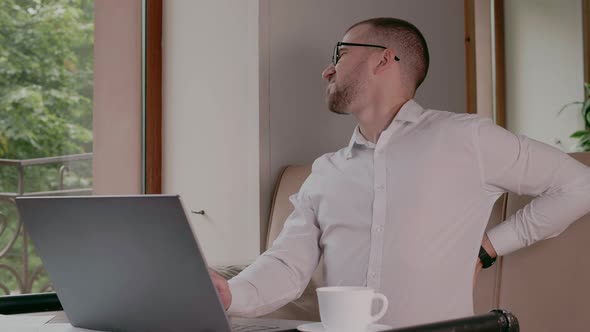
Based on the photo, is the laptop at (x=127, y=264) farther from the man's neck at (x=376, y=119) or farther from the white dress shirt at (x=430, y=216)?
the man's neck at (x=376, y=119)

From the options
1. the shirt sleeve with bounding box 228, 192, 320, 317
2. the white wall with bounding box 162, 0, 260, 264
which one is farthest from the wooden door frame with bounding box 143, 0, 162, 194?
the shirt sleeve with bounding box 228, 192, 320, 317

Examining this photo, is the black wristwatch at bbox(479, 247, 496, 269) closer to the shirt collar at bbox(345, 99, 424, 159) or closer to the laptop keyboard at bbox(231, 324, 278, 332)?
the shirt collar at bbox(345, 99, 424, 159)

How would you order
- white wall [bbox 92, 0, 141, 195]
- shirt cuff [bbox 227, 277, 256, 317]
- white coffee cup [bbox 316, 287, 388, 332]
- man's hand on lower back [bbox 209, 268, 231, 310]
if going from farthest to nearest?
white wall [bbox 92, 0, 141, 195], shirt cuff [bbox 227, 277, 256, 317], man's hand on lower back [bbox 209, 268, 231, 310], white coffee cup [bbox 316, 287, 388, 332]

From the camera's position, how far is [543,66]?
500 centimetres

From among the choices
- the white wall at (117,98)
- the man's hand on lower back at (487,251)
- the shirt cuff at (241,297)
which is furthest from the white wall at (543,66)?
the shirt cuff at (241,297)

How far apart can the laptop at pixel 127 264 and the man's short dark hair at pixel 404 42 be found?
104 cm

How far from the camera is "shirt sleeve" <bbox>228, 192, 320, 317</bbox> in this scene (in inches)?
63.0

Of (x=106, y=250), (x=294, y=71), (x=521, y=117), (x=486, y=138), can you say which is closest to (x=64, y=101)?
(x=294, y=71)

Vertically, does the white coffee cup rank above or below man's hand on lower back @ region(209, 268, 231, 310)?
above

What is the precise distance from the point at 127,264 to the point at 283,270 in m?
0.74

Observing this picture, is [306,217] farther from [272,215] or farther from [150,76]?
[150,76]

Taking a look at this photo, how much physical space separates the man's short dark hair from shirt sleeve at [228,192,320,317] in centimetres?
44

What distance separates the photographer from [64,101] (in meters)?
2.49

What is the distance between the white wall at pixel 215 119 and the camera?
240 cm
